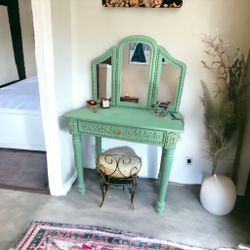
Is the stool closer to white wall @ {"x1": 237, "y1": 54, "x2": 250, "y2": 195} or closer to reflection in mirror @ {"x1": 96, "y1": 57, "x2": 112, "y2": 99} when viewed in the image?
reflection in mirror @ {"x1": 96, "y1": 57, "x2": 112, "y2": 99}

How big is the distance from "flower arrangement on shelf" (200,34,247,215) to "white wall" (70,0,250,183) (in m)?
0.09

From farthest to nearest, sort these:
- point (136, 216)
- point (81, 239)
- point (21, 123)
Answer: point (21, 123)
point (136, 216)
point (81, 239)

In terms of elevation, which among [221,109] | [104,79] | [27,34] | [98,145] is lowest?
[98,145]

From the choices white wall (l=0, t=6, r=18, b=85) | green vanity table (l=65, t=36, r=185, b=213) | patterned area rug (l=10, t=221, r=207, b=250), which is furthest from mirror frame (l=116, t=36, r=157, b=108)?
white wall (l=0, t=6, r=18, b=85)

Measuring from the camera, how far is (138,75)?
7.07 feet

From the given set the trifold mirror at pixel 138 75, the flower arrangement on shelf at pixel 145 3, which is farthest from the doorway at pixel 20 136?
the flower arrangement on shelf at pixel 145 3

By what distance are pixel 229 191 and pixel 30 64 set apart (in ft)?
15.1

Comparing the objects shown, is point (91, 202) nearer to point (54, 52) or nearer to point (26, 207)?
point (26, 207)

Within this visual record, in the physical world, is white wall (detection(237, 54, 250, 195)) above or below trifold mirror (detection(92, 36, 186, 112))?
below

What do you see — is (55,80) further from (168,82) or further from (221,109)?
(221,109)

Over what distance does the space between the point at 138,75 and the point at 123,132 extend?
61 cm

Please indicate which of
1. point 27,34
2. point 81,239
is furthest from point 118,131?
point 27,34

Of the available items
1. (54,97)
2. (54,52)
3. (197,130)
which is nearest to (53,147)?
(54,97)

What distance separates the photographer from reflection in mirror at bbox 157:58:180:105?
6.82ft
